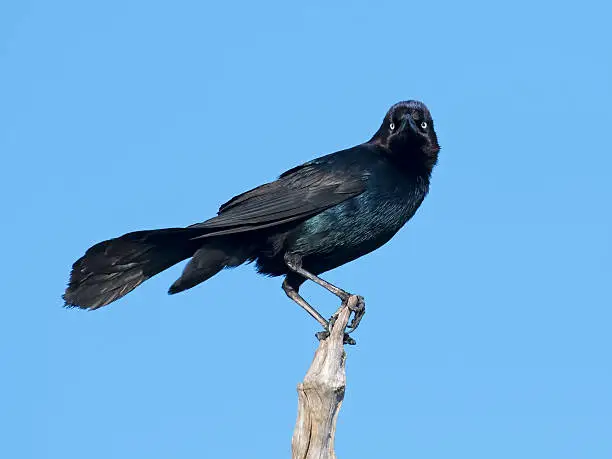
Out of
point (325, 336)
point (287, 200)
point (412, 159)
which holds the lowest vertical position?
point (325, 336)

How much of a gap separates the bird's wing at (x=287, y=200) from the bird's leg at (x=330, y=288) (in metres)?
0.32

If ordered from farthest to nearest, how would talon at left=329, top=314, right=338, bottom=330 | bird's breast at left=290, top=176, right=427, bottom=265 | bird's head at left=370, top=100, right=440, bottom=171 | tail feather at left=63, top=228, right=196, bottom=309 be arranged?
bird's head at left=370, top=100, right=440, bottom=171, bird's breast at left=290, top=176, right=427, bottom=265, tail feather at left=63, top=228, right=196, bottom=309, talon at left=329, top=314, right=338, bottom=330

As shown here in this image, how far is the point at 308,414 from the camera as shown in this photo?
638cm

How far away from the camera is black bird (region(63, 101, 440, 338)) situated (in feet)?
26.3

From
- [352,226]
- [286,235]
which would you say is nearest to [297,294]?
[286,235]

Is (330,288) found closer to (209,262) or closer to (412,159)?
(209,262)

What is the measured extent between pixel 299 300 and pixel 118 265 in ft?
5.00

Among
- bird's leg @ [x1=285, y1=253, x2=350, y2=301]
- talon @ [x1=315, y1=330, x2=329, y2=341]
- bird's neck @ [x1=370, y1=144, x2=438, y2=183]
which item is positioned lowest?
talon @ [x1=315, y1=330, x2=329, y2=341]

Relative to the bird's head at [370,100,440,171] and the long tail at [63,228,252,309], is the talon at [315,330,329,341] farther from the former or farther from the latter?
the bird's head at [370,100,440,171]

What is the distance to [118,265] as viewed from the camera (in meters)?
8.07

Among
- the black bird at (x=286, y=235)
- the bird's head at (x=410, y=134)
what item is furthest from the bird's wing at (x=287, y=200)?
the bird's head at (x=410, y=134)

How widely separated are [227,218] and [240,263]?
454 millimetres

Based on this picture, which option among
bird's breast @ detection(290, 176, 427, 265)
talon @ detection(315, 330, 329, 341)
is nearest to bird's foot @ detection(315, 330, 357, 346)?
talon @ detection(315, 330, 329, 341)

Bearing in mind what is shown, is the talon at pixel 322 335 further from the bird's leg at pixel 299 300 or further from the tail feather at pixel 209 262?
the tail feather at pixel 209 262
